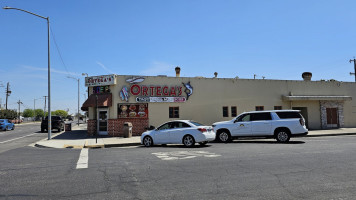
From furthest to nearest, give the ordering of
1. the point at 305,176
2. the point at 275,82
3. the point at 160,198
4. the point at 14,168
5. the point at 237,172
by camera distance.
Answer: the point at 275,82
the point at 14,168
the point at 237,172
the point at 305,176
the point at 160,198

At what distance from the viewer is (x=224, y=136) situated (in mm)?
15570

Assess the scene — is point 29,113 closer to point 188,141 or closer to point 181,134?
point 181,134

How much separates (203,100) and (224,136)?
811cm

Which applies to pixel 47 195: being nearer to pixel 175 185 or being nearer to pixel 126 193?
pixel 126 193

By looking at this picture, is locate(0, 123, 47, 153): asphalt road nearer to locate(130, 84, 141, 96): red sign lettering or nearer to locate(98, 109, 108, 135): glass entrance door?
locate(98, 109, 108, 135): glass entrance door

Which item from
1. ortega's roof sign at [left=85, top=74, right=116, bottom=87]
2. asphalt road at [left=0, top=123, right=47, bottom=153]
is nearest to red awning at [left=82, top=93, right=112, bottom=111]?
ortega's roof sign at [left=85, top=74, right=116, bottom=87]

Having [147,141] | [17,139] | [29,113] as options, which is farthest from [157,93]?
[29,113]

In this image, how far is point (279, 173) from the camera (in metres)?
6.73

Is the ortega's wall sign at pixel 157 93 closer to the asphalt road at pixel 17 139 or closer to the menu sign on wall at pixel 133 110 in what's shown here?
the menu sign on wall at pixel 133 110

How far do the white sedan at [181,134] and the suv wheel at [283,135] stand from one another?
4100 millimetres

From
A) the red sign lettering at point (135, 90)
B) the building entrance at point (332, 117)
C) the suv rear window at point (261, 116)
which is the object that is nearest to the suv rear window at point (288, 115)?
the suv rear window at point (261, 116)

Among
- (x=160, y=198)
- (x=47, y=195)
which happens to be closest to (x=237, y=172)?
(x=160, y=198)

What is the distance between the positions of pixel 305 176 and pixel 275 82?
2059cm

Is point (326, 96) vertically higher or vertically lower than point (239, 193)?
higher
